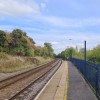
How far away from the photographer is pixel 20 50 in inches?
3132

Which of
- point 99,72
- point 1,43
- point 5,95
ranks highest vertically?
point 1,43

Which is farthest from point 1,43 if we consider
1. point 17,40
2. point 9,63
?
point 9,63

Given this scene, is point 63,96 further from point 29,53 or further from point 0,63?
point 29,53

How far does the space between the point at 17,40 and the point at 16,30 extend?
4185mm

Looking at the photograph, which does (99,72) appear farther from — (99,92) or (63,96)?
(63,96)

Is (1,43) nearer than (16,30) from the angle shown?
Yes

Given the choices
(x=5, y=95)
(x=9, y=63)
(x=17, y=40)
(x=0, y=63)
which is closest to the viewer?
(x=5, y=95)

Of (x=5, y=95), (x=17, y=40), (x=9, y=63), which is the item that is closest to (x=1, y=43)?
(x=17, y=40)

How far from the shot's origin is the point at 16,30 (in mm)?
82312

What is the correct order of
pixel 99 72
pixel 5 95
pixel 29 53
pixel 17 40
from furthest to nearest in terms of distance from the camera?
1. pixel 29 53
2. pixel 17 40
3. pixel 5 95
4. pixel 99 72

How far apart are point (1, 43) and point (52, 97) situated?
2067 inches

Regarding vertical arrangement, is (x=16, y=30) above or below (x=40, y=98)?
above

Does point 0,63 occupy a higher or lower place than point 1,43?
lower

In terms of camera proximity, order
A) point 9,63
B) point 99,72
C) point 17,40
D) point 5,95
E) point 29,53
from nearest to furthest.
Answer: point 99,72, point 5,95, point 9,63, point 17,40, point 29,53
